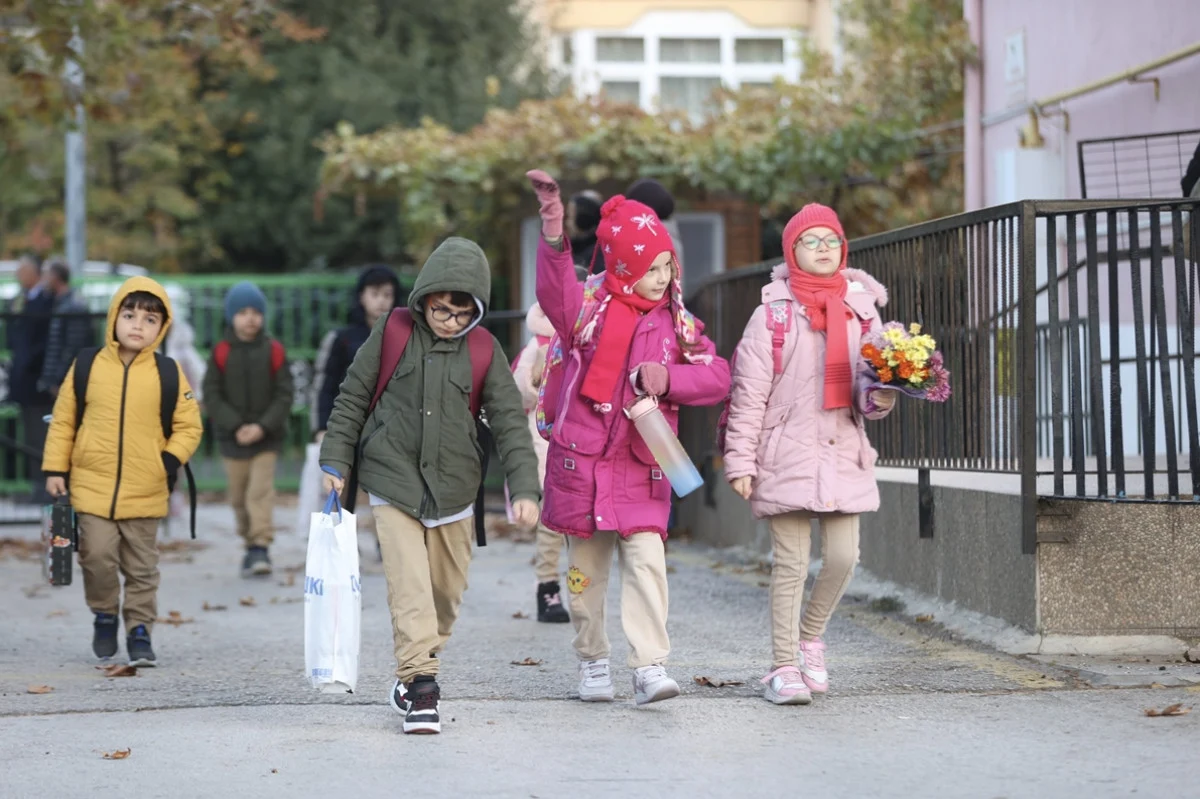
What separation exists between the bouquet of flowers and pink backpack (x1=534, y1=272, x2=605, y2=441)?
0.96 m

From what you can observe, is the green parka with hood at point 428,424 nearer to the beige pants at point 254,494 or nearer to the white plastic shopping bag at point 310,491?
the beige pants at point 254,494

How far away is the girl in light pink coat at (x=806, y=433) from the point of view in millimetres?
6746

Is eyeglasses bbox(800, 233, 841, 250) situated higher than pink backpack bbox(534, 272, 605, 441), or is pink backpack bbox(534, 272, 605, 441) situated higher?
eyeglasses bbox(800, 233, 841, 250)

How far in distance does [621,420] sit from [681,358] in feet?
1.04

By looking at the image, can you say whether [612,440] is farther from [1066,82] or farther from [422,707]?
[1066,82]

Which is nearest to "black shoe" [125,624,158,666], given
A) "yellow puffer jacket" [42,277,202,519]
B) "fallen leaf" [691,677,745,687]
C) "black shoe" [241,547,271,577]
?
"yellow puffer jacket" [42,277,202,519]

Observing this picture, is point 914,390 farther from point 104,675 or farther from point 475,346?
point 104,675

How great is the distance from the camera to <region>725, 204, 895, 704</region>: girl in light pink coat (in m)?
6.75

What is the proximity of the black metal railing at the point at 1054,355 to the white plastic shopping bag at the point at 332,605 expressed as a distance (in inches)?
106

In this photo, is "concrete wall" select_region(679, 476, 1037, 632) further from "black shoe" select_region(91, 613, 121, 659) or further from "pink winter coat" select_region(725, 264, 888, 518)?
"black shoe" select_region(91, 613, 121, 659)


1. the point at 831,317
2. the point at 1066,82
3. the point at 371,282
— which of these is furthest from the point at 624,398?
the point at 1066,82

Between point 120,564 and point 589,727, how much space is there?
290 centimetres

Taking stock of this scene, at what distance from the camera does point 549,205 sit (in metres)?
6.61

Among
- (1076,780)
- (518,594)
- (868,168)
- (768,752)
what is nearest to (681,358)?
(768,752)
